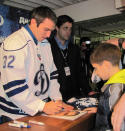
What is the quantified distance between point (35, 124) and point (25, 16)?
279 centimetres

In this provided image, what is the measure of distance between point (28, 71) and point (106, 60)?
2.12ft

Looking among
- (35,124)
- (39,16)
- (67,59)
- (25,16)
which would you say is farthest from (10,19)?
(35,124)

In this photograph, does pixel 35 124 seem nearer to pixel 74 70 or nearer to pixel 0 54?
pixel 0 54

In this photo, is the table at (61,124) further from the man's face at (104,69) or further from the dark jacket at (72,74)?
A: the dark jacket at (72,74)

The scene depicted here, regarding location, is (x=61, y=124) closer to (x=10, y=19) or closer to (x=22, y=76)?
(x=22, y=76)

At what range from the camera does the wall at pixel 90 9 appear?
405 cm

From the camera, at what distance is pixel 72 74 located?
2912 millimetres

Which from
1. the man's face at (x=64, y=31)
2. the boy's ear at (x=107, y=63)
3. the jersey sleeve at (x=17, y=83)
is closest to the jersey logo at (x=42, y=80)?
the jersey sleeve at (x=17, y=83)

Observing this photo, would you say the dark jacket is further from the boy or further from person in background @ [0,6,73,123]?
the boy

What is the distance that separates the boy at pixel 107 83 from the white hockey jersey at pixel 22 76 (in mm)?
456

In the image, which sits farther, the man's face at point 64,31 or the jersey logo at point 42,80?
the man's face at point 64,31

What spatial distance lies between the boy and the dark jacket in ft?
3.69

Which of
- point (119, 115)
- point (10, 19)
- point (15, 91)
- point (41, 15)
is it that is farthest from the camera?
point (10, 19)

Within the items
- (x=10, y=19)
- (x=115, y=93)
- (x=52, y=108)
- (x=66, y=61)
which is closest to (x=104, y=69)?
(x=115, y=93)
